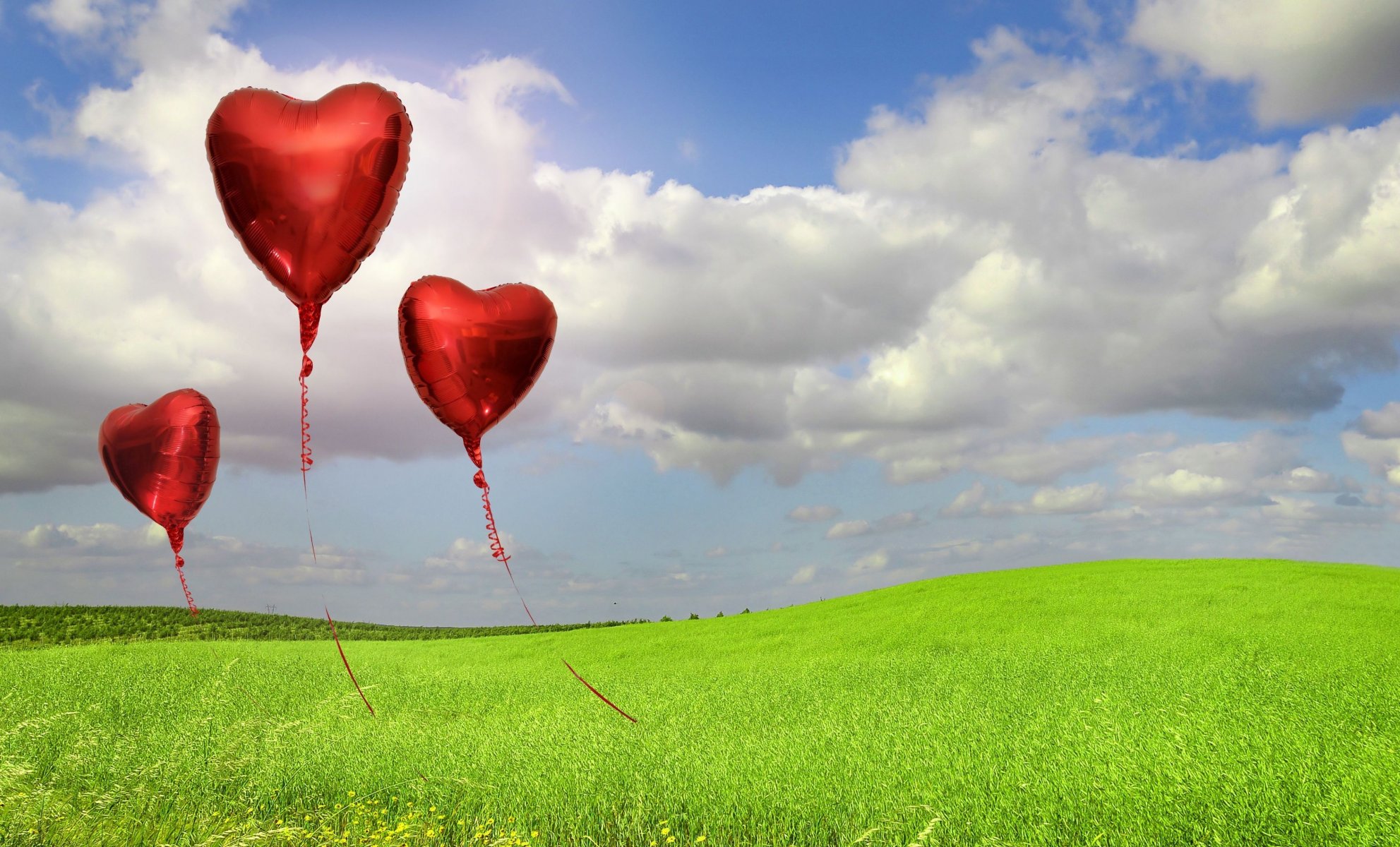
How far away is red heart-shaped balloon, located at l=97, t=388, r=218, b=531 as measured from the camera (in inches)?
424

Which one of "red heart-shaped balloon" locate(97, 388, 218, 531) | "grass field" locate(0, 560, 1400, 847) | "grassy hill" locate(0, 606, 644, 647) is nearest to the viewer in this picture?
"grass field" locate(0, 560, 1400, 847)

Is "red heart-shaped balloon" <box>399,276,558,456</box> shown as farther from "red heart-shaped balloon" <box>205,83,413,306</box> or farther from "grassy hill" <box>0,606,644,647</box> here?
"grassy hill" <box>0,606,644,647</box>

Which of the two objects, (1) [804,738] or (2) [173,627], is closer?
(1) [804,738]

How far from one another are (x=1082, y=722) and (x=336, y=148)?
9.88 m

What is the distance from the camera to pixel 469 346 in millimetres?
8008

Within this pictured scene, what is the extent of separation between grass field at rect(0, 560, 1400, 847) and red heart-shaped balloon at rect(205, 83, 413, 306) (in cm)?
491

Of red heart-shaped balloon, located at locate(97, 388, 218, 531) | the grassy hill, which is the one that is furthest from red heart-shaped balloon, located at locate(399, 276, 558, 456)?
the grassy hill

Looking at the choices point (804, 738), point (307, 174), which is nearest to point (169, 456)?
point (307, 174)

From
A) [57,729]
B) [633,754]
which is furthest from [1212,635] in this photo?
[57,729]

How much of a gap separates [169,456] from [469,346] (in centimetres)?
561

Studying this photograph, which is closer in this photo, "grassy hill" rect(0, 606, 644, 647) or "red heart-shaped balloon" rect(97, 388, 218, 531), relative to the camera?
"red heart-shaped balloon" rect(97, 388, 218, 531)

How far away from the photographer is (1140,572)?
830 inches

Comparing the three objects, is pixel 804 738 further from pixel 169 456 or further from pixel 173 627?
pixel 173 627

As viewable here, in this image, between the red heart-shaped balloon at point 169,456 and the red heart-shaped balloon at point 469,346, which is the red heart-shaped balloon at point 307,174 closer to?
the red heart-shaped balloon at point 469,346
